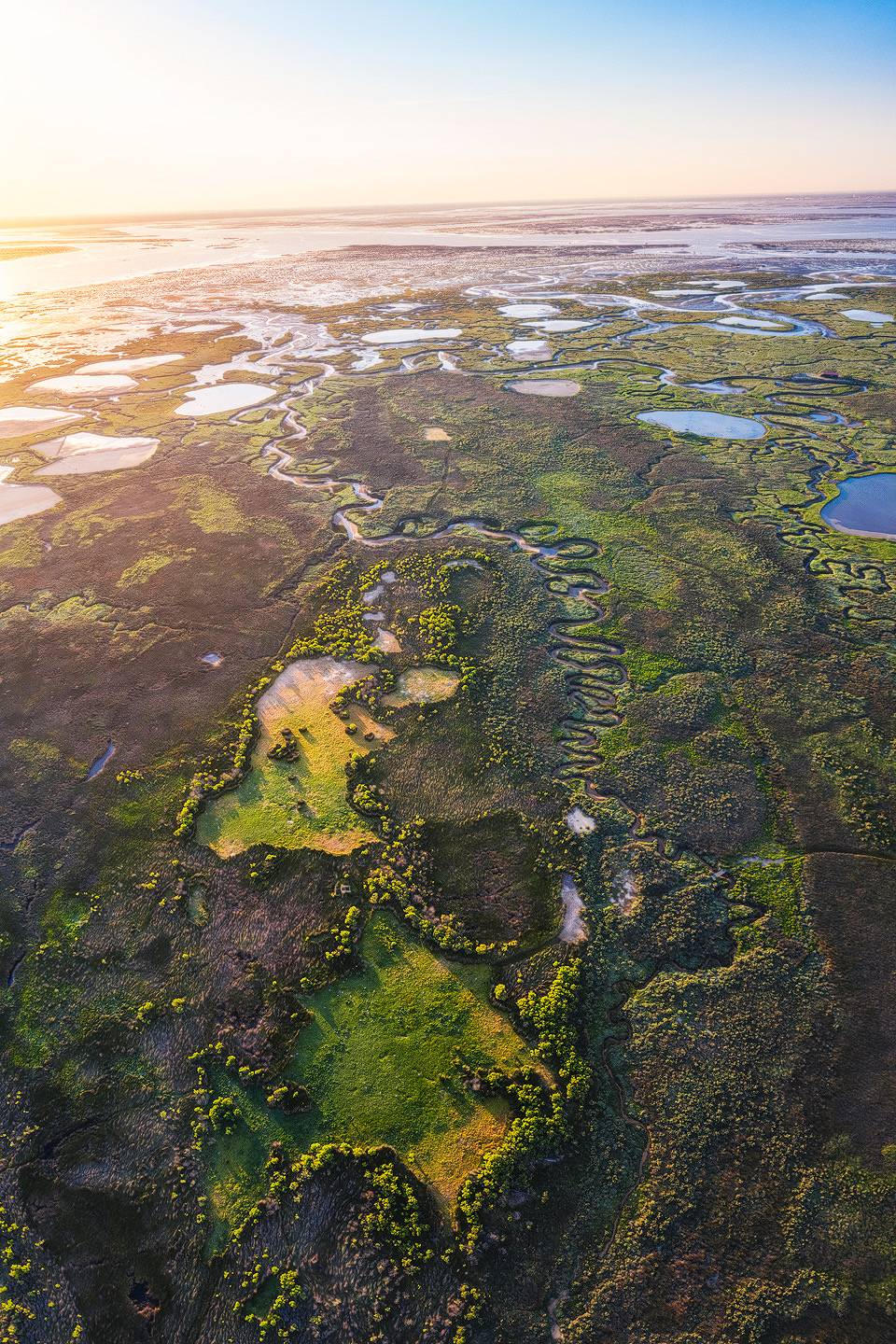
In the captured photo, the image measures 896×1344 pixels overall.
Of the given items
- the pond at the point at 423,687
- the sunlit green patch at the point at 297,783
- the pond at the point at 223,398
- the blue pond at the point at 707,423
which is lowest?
the sunlit green patch at the point at 297,783

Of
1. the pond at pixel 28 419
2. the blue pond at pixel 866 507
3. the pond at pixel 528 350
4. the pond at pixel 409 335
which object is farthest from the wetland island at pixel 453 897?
the pond at pixel 409 335

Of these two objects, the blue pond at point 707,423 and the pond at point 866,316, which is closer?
the blue pond at point 707,423

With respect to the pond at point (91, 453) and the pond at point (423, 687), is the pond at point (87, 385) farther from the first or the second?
the pond at point (423, 687)

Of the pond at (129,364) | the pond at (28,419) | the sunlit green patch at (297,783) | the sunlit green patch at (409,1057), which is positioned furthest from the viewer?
the pond at (129,364)

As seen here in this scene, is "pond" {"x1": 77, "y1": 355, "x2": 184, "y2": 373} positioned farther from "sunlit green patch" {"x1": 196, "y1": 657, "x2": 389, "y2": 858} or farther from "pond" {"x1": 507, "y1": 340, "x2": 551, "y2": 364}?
"sunlit green patch" {"x1": 196, "y1": 657, "x2": 389, "y2": 858}

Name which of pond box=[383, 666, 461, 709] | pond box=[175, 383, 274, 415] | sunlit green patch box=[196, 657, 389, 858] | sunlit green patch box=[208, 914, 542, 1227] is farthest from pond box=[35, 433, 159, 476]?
sunlit green patch box=[208, 914, 542, 1227]

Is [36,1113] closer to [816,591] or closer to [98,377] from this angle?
[816,591]

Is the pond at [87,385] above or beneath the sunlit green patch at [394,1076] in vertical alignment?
above
